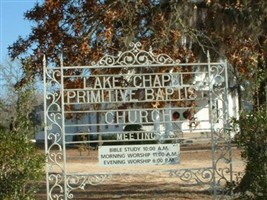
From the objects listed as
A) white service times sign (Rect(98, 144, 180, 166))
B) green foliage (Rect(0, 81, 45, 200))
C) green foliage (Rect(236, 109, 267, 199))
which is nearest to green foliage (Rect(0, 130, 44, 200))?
green foliage (Rect(0, 81, 45, 200))

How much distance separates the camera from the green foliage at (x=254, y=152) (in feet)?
31.0

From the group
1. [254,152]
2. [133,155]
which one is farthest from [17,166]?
[254,152]

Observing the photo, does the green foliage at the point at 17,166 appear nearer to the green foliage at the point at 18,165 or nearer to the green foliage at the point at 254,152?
the green foliage at the point at 18,165

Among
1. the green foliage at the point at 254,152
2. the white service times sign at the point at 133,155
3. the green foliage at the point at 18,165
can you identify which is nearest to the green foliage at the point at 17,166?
the green foliage at the point at 18,165

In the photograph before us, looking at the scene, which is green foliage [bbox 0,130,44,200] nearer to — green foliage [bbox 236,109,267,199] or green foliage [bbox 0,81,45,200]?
green foliage [bbox 0,81,45,200]

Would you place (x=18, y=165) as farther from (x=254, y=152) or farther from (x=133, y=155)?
(x=254, y=152)

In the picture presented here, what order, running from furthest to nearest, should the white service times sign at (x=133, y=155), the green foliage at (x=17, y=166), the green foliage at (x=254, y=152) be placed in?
the white service times sign at (x=133, y=155) → the green foliage at (x=254, y=152) → the green foliage at (x=17, y=166)

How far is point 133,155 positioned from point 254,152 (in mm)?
1951

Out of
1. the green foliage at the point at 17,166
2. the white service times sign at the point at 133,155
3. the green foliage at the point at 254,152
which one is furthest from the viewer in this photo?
the white service times sign at the point at 133,155

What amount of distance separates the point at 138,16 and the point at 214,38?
2.07 metres

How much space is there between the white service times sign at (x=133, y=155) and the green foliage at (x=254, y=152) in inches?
52.5

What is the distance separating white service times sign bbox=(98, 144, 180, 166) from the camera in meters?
10.4

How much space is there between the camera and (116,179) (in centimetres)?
1905

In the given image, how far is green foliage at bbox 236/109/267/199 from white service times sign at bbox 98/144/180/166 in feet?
4.38
